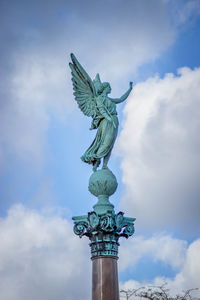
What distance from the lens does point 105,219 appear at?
50.7ft

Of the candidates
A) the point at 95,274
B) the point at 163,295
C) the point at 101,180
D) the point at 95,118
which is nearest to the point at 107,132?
the point at 95,118

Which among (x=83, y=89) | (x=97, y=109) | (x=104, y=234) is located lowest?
(x=104, y=234)

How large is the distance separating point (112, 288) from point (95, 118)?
706 centimetres

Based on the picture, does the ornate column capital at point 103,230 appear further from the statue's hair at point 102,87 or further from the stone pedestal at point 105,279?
the statue's hair at point 102,87

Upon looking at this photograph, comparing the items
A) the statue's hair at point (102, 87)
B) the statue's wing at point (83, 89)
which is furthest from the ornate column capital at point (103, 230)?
the statue's hair at point (102, 87)

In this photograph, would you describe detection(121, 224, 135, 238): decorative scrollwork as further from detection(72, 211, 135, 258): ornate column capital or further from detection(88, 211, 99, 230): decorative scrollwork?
detection(88, 211, 99, 230): decorative scrollwork

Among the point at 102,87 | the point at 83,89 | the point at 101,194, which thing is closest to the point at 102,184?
the point at 101,194

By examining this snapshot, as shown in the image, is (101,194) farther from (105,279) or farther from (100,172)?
(105,279)

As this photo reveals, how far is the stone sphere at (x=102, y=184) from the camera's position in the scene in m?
16.5

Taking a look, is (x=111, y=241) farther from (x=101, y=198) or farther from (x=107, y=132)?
(x=107, y=132)

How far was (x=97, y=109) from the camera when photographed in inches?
727

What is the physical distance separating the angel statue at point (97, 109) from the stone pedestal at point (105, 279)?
399 cm

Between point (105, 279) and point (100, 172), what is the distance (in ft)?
13.5

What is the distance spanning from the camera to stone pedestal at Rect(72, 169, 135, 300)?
48.5 ft
